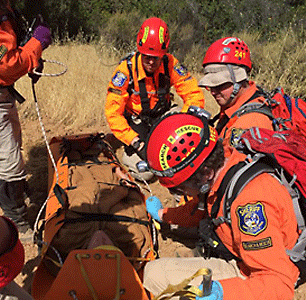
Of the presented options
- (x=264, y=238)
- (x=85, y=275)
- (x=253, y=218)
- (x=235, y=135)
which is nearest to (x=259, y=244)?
(x=264, y=238)

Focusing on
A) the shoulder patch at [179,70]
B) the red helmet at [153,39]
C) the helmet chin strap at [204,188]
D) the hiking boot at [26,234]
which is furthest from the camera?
the shoulder patch at [179,70]

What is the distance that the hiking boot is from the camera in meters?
3.72

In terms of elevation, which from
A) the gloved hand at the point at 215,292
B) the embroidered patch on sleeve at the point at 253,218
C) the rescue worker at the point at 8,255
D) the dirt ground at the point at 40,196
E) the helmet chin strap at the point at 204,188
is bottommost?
the dirt ground at the point at 40,196

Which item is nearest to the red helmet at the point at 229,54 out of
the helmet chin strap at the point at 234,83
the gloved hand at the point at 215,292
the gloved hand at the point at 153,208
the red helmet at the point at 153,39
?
the helmet chin strap at the point at 234,83

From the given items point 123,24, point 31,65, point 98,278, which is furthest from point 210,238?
point 123,24

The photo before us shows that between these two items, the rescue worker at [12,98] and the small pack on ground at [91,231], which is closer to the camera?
the small pack on ground at [91,231]

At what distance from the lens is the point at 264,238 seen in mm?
2062

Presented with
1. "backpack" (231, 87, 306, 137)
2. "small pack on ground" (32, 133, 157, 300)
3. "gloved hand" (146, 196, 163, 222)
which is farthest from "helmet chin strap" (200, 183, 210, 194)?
"backpack" (231, 87, 306, 137)

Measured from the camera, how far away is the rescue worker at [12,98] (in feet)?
9.97

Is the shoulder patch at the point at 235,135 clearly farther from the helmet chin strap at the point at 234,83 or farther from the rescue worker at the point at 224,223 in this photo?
the helmet chin strap at the point at 234,83

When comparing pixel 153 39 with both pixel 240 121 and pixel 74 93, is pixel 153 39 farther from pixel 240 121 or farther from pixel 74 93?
pixel 74 93

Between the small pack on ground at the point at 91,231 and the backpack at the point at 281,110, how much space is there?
54.2 inches

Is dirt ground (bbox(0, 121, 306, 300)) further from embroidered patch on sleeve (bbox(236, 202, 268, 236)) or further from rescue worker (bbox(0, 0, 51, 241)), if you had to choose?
embroidered patch on sleeve (bbox(236, 202, 268, 236))

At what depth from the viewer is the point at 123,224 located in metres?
3.21
